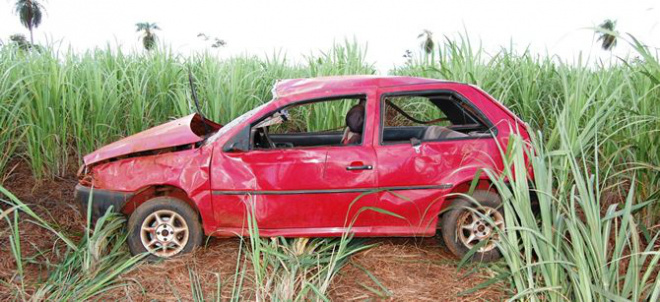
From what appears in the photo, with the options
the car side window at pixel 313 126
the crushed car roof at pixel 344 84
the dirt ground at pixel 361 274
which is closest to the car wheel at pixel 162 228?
the dirt ground at pixel 361 274

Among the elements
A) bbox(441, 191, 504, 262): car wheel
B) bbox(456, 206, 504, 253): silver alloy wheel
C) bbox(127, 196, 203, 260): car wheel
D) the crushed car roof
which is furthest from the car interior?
bbox(127, 196, 203, 260): car wheel

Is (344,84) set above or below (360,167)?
above

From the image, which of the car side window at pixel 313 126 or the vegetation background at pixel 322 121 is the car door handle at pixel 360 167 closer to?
the car side window at pixel 313 126

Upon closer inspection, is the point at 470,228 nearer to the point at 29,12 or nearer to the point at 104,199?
the point at 104,199

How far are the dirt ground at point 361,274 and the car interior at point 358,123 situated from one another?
2.97 ft

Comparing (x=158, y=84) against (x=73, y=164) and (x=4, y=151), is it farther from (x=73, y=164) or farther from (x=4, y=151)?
(x=4, y=151)

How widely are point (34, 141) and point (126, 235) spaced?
2.19 meters

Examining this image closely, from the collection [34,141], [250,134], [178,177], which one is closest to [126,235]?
[178,177]

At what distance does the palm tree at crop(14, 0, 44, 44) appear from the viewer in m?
50.2

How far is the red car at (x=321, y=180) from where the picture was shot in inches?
157

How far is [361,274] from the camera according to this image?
3.97m

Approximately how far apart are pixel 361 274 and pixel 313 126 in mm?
2713

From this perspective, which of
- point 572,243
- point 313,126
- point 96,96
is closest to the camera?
point 572,243

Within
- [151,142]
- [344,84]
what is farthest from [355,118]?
[151,142]
